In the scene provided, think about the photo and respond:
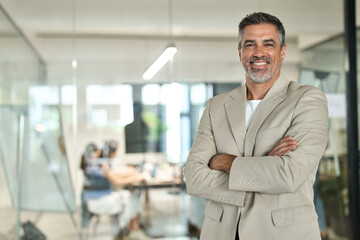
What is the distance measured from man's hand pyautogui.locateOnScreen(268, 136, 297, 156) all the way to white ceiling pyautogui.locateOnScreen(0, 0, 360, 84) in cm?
274

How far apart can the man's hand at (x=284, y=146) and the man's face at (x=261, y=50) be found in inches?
12.9

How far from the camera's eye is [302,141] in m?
1.86

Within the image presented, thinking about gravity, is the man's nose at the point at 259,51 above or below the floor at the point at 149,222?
above

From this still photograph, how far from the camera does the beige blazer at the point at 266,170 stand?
1806mm

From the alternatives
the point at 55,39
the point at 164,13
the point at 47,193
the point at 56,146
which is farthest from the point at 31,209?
the point at 164,13

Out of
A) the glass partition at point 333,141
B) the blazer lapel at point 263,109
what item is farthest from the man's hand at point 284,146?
the glass partition at point 333,141

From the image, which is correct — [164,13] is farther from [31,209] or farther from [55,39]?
[31,209]

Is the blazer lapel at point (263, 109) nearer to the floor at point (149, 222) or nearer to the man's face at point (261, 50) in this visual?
the man's face at point (261, 50)

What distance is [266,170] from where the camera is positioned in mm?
1797

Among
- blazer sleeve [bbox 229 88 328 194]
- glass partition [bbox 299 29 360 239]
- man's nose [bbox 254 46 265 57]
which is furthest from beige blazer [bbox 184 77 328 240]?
glass partition [bbox 299 29 360 239]

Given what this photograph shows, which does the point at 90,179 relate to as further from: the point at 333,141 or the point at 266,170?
the point at 266,170

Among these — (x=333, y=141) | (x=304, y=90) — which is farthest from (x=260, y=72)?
(x=333, y=141)

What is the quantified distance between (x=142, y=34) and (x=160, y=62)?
338 millimetres

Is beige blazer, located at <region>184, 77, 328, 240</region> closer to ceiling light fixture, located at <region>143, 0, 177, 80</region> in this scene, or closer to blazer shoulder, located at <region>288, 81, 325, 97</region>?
blazer shoulder, located at <region>288, 81, 325, 97</region>
